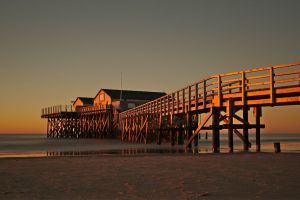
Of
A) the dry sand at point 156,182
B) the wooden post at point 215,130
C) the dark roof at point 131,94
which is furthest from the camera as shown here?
the dark roof at point 131,94

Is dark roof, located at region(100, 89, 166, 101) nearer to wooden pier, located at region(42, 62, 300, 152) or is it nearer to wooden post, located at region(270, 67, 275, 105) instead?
wooden pier, located at region(42, 62, 300, 152)

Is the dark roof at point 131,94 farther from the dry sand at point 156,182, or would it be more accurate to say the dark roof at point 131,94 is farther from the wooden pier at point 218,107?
the dry sand at point 156,182

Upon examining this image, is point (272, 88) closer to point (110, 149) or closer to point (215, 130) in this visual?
point (215, 130)

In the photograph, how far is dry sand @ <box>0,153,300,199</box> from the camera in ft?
22.0

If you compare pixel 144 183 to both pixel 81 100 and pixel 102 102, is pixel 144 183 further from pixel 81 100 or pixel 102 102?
pixel 81 100

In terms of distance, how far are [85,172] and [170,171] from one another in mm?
2145

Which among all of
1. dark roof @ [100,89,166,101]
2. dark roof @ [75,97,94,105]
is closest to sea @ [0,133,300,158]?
dark roof @ [100,89,166,101]

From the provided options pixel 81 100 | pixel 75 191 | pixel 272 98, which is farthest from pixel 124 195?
pixel 81 100

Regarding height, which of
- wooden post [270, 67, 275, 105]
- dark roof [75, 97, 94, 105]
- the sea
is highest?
dark roof [75, 97, 94, 105]

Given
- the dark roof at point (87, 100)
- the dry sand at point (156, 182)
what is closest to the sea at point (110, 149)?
the dry sand at point (156, 182)

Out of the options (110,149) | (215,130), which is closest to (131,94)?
(110,149)

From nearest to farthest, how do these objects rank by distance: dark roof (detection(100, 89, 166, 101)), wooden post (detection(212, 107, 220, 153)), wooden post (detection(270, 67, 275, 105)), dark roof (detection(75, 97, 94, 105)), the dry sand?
1. the dry sand
2. wooden post (detection(270, 67, 275, 105))
3. wooden post (detection(212, 107, 220, 153))
4. dark roof (detection(100, 89, 166, 101))
5. dark roof (detection(75, 97, 94, 105))

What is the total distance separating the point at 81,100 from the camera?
73.2 metres

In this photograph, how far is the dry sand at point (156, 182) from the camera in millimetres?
6719
